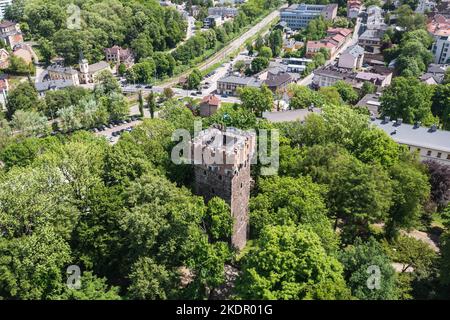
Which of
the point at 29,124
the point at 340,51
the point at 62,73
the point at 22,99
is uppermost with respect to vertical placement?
the point at 22,99

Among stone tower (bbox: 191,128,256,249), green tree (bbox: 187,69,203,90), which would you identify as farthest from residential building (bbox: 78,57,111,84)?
stone tower (bbox: 191,128,256,249)

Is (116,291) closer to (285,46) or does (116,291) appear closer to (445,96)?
(445,96)

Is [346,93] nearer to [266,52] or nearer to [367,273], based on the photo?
[266,52]

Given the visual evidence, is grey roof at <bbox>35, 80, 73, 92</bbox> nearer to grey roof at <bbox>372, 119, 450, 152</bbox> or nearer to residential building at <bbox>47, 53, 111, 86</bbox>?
residential building at <bbox>47, 53, 111, 86</bbox>

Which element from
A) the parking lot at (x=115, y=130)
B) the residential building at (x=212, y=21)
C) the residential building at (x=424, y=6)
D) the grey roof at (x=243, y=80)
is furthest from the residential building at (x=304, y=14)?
the parking lot at (x=115, y=130)

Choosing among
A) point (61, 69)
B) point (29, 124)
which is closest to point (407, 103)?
point (29, 124)

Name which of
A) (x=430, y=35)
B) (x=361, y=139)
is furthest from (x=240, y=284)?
(x=430, y=35)
